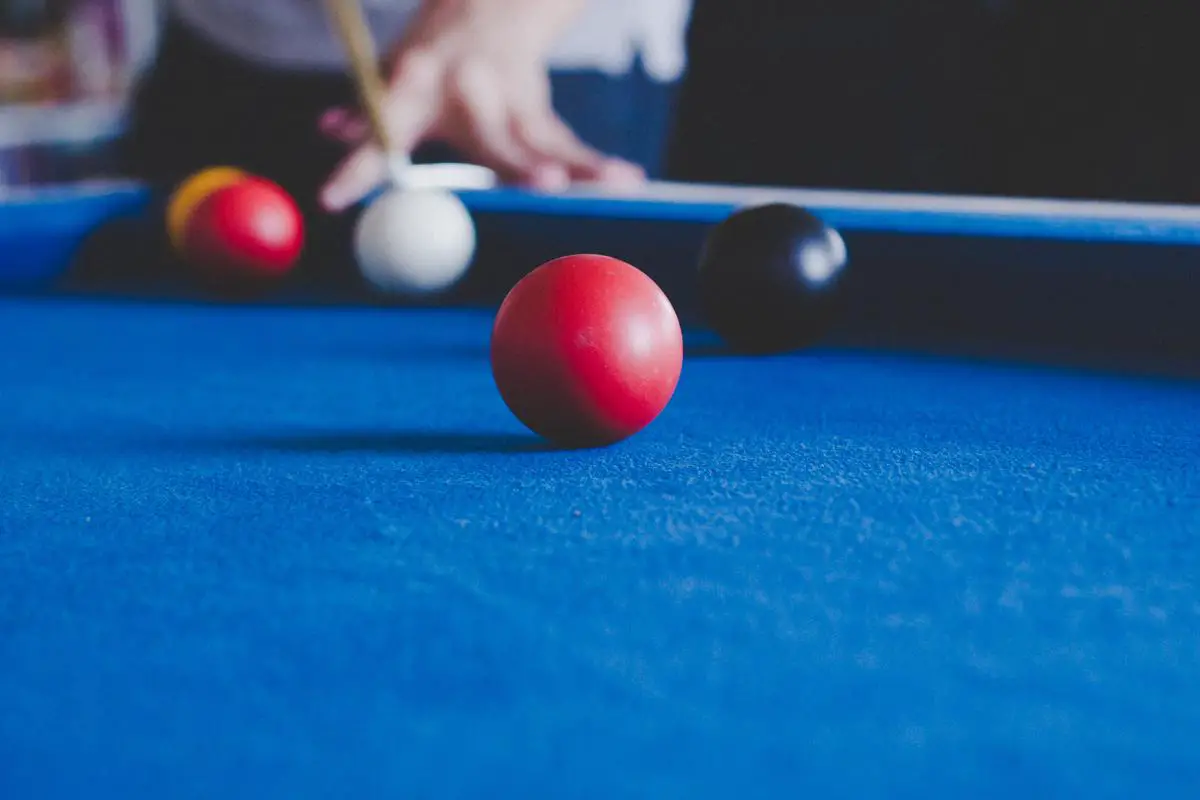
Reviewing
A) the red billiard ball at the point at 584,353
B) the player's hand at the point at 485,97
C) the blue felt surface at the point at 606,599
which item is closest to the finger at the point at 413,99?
the player's hand at the point at 485,97

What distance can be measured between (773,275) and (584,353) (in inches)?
26.1

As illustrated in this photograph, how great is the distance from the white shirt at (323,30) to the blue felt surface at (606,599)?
2.40 metres

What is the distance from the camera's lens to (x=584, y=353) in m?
1.46

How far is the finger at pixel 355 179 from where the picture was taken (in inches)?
115

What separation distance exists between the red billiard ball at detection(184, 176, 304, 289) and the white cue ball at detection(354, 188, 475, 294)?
19 cm

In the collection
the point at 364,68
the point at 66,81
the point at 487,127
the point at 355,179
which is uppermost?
the point at 364,68

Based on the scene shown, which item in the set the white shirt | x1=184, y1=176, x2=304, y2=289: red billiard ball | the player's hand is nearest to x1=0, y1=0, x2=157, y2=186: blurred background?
the white shirt

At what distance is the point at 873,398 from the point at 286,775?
1.24 metres

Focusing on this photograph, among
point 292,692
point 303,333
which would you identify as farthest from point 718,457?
→ point 303,333

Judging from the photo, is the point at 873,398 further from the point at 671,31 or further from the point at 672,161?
the point at 671,31

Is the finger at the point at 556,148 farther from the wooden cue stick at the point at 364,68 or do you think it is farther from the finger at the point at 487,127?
the wooden cue stick at the point at 364,68

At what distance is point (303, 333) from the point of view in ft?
7.82

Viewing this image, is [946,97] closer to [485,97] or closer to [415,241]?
[485,97]

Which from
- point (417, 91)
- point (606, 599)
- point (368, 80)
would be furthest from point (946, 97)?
point (606, 599)
